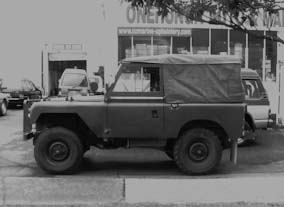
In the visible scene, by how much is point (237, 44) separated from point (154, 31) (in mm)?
3744

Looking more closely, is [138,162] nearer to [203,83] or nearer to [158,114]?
[158,114]

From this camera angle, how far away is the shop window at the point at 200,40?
69.7 ft

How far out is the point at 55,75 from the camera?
39344mm

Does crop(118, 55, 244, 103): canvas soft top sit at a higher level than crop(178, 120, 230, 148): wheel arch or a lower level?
higher

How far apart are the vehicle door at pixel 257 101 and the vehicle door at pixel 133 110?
4478 millimetres

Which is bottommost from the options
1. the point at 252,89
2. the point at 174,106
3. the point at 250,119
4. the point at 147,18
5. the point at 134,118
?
the point at 250,119

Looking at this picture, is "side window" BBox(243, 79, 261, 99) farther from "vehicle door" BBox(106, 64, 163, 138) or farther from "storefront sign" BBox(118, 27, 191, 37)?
"storefront sign" BBox(118, 27, 191, 37)

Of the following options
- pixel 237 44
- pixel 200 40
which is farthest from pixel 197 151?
pixel 237 44

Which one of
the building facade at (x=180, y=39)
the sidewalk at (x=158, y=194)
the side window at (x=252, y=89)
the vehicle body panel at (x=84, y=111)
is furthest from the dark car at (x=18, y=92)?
the sidewalk at (x=158, y=194)

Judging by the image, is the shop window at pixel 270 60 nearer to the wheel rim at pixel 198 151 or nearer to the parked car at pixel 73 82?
the parked car at pixel 73 82

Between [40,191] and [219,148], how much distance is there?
10.9ft

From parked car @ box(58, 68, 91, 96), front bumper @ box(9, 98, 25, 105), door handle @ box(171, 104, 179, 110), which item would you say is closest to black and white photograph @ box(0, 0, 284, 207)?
door handle @ box(171, 104, 179, 110)

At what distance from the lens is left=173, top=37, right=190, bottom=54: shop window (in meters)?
21.1

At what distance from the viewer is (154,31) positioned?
68.4ft
